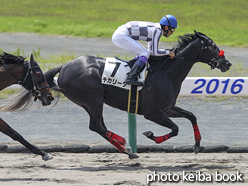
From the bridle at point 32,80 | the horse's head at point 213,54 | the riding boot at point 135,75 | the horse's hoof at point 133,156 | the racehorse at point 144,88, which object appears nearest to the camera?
the bridle at point 32,80

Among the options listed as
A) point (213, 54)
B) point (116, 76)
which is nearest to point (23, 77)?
point (116, 76)

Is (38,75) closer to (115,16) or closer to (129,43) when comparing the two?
(129,43)

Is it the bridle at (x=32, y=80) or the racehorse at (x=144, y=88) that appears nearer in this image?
the bridle at (x=32, y=80)

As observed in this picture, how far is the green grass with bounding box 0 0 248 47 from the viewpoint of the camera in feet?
67.4

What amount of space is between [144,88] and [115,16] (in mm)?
21074

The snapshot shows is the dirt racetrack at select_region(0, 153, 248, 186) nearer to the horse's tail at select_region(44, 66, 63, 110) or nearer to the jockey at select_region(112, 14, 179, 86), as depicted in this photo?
the horse's tail at select_region(44, 66, 63, 110)

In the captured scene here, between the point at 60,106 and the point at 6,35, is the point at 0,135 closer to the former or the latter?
the point at 60,106

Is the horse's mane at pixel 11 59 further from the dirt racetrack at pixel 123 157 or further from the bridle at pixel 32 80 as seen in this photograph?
the dirt racetrack at pixel 123 157

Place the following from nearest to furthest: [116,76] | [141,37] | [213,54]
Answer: [116,76] < [141,37] < [213,54]

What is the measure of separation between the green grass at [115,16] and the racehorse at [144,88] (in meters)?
12.2

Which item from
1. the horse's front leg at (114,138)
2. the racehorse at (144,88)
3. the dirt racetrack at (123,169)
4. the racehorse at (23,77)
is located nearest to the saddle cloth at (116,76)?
the racehorse at (144,88)

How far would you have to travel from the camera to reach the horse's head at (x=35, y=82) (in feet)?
16.9

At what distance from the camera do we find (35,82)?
5.16 meters

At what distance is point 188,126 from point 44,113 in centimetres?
299
